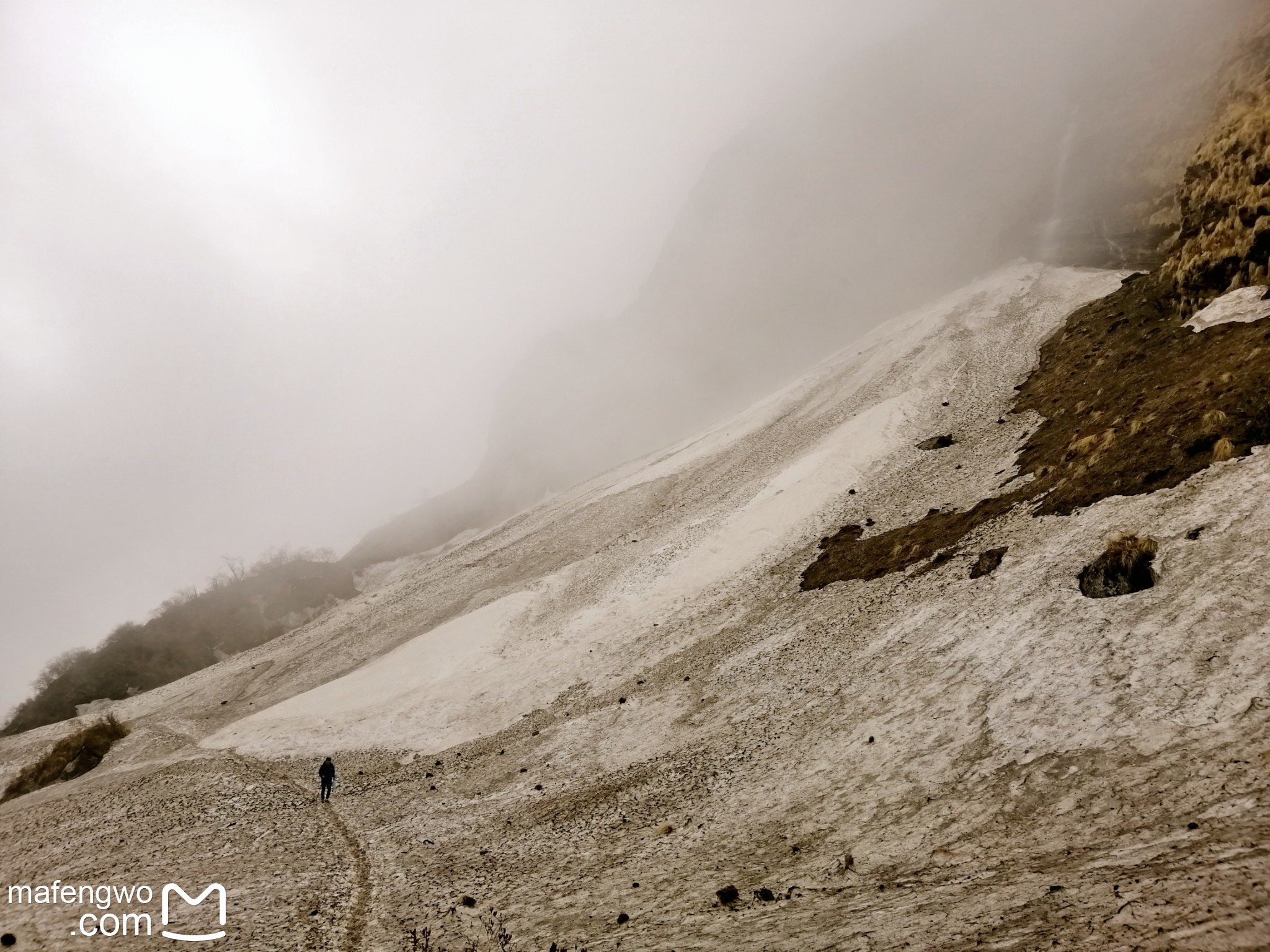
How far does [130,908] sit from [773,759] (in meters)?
19.8

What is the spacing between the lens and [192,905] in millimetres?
18422

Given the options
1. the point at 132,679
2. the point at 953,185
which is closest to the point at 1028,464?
the point at 132,679

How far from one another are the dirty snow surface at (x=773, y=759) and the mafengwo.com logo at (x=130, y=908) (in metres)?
0.50

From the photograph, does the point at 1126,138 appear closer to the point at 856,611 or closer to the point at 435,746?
the point at 856,611

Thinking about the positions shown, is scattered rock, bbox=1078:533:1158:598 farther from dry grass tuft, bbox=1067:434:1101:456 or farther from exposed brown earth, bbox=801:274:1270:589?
dry grass tuft, bbox=1067:434:1101:456

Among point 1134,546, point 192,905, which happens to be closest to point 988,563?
point 1134,546

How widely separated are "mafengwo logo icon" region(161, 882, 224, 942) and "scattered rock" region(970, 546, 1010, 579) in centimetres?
2635

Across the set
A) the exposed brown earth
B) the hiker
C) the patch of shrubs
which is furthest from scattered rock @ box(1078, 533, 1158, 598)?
the patch of shrubs

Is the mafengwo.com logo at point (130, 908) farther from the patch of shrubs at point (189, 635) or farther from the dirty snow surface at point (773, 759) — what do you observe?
the patch of shrubs at point (189, 635)

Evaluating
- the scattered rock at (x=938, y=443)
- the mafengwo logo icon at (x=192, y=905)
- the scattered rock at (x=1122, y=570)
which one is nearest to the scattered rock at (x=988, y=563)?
the scattered rock at (x=1122, y=570)

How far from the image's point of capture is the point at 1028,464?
30.6 meters

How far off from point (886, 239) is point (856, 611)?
132865 mm

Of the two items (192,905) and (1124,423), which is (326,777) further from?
(1124,423)

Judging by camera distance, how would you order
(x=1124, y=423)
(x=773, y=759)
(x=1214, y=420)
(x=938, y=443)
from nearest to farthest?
1. (x=773, y=759)
2. (x=1214, y=420)
3. (x=1124, y=423)
4. (x=938, y=443)
